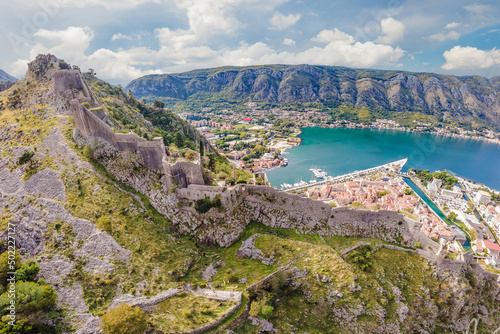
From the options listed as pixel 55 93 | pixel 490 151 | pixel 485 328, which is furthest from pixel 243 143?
pixel 490 151

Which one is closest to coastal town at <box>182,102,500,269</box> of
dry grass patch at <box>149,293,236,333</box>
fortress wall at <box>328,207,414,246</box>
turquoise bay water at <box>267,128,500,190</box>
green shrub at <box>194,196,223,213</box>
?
fortress wall at <box>328,207,414,246</box>

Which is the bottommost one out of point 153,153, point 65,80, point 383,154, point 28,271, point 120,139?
point 383,154

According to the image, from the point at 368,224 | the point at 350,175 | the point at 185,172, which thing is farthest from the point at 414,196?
the point at 185,172

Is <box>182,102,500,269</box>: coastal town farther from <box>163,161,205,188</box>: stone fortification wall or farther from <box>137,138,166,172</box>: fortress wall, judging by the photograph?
<box>137,138,166,172</box>: fortress wall

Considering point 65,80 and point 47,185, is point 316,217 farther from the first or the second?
point 65,80

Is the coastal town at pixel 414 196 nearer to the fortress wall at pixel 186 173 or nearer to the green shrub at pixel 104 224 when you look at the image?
the fortress wall at pixel 186 173
